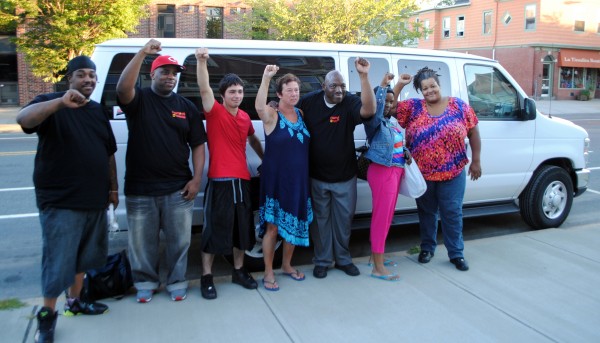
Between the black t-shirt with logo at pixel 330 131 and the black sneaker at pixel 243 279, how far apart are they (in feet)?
3.44

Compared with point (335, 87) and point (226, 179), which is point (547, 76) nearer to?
point (335, 87)

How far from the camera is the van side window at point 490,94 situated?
18.8 feet

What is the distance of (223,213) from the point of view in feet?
14.0

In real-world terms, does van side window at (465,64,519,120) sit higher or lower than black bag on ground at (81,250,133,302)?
higher

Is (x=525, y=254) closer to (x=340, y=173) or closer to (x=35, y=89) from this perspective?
(x=340, y=173)

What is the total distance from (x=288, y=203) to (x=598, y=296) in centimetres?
274

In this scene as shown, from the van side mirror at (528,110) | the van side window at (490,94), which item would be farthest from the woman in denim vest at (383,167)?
the van side mirror at (528,110)

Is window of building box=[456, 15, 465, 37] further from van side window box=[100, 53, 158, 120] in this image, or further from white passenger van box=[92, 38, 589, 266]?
van side window box=[100, 53, 158, 120]

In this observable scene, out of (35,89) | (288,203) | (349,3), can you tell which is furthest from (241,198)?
(35,89)

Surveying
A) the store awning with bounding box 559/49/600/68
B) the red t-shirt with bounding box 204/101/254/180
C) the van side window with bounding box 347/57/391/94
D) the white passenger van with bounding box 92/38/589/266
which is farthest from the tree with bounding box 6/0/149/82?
the store awning with bounding box 559/49/600/68

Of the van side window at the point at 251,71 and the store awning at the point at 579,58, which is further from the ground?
the store awning at the point at 579,58

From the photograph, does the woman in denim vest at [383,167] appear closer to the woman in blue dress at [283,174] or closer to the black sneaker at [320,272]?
the black sneaker at [320,272]

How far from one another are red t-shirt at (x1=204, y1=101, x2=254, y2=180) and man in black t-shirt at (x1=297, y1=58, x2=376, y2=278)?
0.65 m

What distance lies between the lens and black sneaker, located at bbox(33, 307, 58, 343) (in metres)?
A: 3.45
